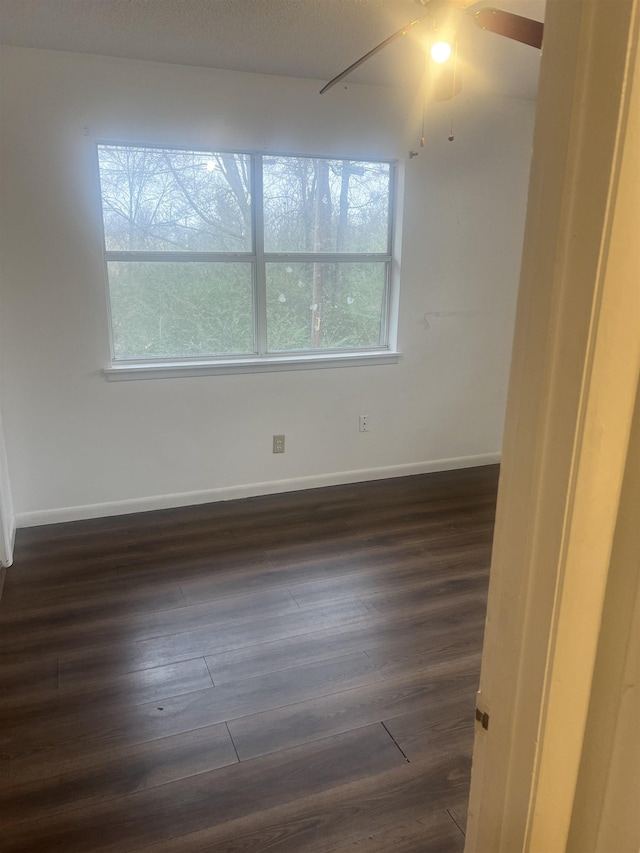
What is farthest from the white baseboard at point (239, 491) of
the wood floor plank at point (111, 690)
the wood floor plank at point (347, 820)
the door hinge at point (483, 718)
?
the door hinge at point (483, 718)

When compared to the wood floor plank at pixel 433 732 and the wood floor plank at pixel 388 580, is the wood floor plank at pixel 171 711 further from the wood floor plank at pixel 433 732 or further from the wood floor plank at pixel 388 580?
the wood floor plank at pixel 388 580

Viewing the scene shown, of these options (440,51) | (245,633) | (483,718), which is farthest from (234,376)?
(483,718)

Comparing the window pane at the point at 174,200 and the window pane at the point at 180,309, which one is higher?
the window pane at the point at 174,200

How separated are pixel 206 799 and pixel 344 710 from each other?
0.52 m

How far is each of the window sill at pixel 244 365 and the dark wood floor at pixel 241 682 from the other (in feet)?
2.72

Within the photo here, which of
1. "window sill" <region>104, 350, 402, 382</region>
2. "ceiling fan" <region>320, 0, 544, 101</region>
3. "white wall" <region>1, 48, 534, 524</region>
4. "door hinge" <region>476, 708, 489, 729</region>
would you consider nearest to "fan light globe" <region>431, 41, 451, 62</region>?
"ceiling fan" <region>320, 0, 544, 101</region>

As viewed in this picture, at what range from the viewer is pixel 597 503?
25.4 inches

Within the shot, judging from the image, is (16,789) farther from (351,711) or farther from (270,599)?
(270,599)

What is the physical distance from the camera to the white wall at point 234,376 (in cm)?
299

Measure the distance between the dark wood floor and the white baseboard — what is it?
3.3 inches

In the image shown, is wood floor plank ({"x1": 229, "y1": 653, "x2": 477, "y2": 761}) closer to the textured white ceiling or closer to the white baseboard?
the white baseboard

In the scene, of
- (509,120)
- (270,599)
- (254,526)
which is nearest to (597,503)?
(270,599)

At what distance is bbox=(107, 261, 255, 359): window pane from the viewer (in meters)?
3.32

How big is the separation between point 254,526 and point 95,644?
1170 mm
